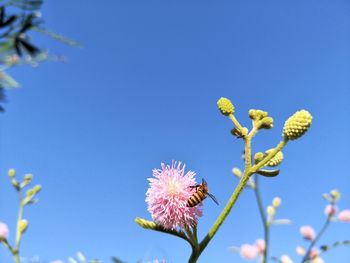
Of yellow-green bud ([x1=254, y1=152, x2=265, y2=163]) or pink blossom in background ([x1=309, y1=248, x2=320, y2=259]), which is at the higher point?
pink blossom in background ([x1=309, y1=248, x2=320, y2=259])

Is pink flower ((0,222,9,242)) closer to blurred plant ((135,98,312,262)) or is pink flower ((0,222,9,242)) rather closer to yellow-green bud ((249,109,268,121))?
blurred plant ((135,98,312,262))

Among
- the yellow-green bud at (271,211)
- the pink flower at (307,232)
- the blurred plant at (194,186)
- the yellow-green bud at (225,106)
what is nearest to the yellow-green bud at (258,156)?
the blurred plant at (194,186)

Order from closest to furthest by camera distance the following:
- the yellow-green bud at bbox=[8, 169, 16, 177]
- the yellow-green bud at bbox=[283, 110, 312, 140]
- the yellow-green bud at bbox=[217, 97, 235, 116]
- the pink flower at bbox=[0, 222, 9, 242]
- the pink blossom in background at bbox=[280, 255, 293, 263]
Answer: the yellow-green bud at bbox=[283, 110, 312, 140]
the yellow-green bud at bbox=[217, 97, 235, 116]
the pink flower at bbox=[0, 222, 9, 242]
the pink blossom in background at bbox=[280, 255, 293, 263]
the yellow-green bud at bbox=[8, 169, 16, 177]

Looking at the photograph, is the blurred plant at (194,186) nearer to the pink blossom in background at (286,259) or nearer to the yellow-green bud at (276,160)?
the yellow-green bud at (276,160)

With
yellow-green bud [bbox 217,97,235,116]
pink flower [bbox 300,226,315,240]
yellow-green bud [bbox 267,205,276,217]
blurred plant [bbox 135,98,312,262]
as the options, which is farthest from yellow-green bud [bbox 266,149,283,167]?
pink flower [bbox 300,226,315,240]

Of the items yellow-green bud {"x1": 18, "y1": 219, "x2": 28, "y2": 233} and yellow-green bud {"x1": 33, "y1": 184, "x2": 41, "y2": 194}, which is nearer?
yellow-green bud {"x1": 18, "y1": 219, "x2": 28, "y2": 233}

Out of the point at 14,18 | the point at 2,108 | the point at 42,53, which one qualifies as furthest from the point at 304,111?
the point at 42,53
